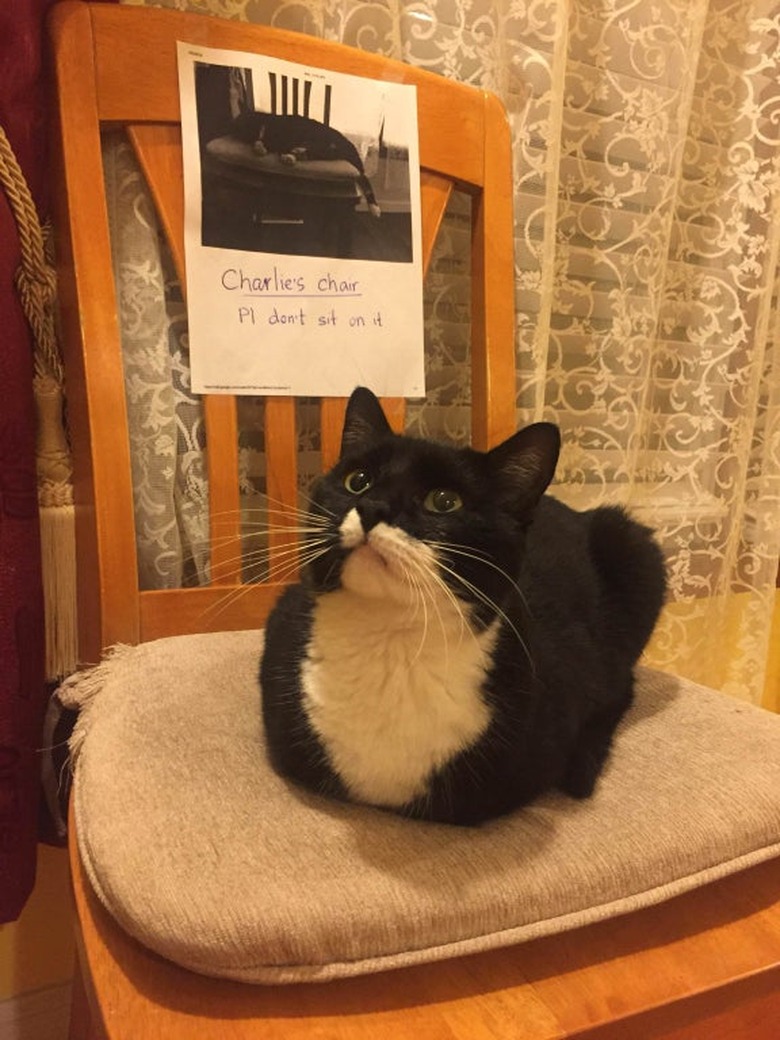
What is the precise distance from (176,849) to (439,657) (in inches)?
A: 7.6

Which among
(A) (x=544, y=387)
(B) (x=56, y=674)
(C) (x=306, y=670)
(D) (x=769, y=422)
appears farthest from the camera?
(D) (x=769, y=422)

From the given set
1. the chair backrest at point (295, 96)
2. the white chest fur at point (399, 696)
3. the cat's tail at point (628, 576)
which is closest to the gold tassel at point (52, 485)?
the chair backrest at point (295, 96)

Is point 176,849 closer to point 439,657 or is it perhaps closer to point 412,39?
point 439,657

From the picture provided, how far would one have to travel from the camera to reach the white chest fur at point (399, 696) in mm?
499

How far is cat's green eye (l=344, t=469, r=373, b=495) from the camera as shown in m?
0.51

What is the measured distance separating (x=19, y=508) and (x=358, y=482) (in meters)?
0.35

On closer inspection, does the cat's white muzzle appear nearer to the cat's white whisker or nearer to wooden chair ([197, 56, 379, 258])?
the cat's white whisker

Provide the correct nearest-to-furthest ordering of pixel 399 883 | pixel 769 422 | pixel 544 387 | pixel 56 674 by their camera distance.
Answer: pixel 399 883 < pixel 56 674 < pixel 544 387 < pixel 769 422

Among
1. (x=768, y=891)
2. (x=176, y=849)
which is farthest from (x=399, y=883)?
(x=768, y=891)

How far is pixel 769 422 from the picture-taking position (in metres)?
1.05

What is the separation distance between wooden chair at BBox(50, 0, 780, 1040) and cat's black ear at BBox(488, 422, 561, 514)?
269 millimetres

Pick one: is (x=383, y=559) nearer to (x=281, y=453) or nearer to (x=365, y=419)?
(x=365, y=419)

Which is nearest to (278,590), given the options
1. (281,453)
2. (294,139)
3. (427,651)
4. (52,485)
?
(281,453)

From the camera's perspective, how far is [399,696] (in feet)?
1.65
